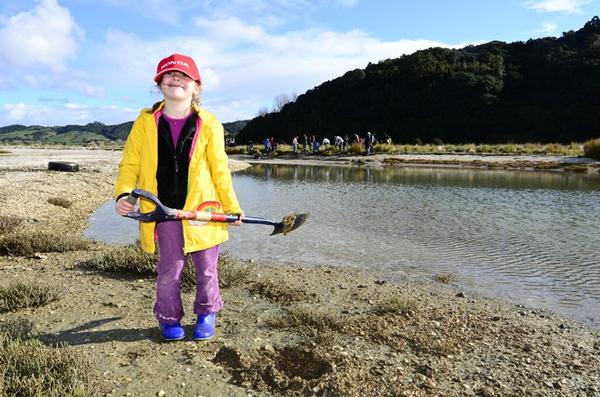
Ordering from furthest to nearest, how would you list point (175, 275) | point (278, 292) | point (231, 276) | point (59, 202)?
point (59, 202) < point (231, 276) < point (278, 292) < point (175, 275)

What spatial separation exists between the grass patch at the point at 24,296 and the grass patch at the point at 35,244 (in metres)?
2.36

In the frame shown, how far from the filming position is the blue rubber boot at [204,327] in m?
4.05

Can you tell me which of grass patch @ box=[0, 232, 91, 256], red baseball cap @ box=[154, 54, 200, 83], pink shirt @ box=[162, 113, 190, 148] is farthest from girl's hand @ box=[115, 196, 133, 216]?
grass patch @ box=[0, 232, 91, 256]

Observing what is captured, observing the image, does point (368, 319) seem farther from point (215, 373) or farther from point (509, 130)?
point (509, 130)

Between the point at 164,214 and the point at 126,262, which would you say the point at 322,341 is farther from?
the point at 126,262

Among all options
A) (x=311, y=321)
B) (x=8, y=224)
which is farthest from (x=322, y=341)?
(x=8, y=224)

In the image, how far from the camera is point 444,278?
658 cm

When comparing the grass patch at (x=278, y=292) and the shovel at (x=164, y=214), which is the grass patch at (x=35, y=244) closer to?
the grass patch at (x=278, y=292)

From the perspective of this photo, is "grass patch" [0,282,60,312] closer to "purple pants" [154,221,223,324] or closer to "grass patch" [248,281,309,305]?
"purple pants" [154,221,223,324]

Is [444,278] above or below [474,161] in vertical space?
below

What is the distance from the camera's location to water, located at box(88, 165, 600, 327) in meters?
6.63

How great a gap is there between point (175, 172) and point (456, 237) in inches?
283

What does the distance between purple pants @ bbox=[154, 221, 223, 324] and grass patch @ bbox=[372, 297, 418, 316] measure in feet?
5.62

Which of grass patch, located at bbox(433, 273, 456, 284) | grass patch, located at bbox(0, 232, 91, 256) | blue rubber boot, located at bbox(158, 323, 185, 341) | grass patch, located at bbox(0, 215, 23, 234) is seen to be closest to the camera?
blue rubber boot, located at bbox(158, 323, 185, 341)
